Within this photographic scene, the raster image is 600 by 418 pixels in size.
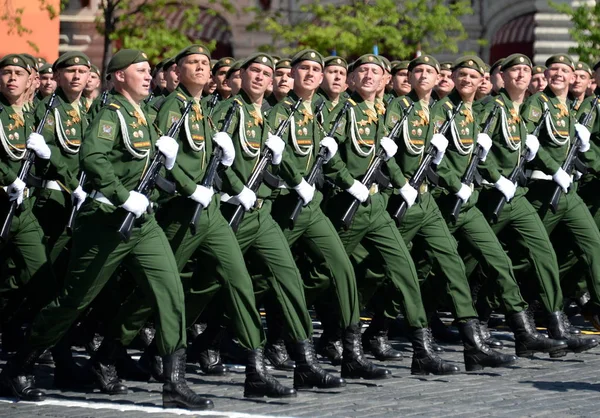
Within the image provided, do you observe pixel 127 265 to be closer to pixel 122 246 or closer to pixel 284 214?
pixel 122 246

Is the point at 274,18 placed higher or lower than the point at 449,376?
higher

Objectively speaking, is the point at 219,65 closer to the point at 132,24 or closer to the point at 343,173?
the point at 343,173

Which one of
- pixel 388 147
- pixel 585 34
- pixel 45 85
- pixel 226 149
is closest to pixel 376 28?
pixel 585 34

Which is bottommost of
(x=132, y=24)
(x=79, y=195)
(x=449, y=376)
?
(x=449, y=376)

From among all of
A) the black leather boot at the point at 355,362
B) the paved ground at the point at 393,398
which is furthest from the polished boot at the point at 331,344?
the black leather boot at the point at 355,362

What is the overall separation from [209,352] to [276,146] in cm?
145

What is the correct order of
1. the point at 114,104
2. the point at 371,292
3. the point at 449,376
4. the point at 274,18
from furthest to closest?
the point at 274,18
the point at 371,292
the point at 449,376
the point at 114,104

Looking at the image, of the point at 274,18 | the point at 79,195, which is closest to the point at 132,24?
the point at 274,18

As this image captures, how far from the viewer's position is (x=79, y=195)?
420 inches

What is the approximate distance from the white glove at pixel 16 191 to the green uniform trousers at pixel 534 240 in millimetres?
3140

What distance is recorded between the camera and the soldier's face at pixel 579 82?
1305cm

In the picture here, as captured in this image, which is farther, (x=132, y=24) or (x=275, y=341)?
(x=132, y=24)

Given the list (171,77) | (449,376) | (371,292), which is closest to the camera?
(449,376)

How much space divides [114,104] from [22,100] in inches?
72.1
